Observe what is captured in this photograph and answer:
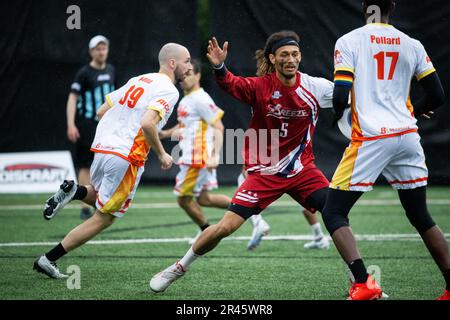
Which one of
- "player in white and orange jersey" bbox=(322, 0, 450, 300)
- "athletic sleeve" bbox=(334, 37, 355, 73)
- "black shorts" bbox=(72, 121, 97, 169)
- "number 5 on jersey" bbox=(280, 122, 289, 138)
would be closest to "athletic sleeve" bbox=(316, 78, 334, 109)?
"number 5 on jersey" bbox=(280, 122, 289, 138)

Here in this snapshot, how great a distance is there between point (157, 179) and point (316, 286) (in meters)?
8.98

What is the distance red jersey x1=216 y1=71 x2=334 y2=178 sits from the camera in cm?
621

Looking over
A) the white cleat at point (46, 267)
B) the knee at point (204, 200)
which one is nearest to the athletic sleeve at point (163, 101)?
the white cleat at point (46, 267)

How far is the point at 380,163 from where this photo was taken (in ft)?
18.0

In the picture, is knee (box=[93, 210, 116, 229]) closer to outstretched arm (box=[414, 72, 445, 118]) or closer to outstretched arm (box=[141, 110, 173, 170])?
outstretched arm (box=[141, 110, 173, 170])

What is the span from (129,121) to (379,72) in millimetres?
2390

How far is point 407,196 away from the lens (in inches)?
219

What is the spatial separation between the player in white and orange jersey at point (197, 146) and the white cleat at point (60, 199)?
236 centimetres

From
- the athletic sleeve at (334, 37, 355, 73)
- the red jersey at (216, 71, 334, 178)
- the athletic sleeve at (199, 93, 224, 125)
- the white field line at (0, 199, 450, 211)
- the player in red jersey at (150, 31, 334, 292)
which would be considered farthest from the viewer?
the white field line at (0, 199, 450, 211)

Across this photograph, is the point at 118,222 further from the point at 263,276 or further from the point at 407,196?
the point at 407,196

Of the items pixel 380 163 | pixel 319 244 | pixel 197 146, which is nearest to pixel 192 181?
pixel 197 146

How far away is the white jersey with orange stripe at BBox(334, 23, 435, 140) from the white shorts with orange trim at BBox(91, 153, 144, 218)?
2.24 metres

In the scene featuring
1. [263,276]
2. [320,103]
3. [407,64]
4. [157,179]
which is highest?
[407,64]

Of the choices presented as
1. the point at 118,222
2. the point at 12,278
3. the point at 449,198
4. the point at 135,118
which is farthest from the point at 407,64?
the point at 449,198
